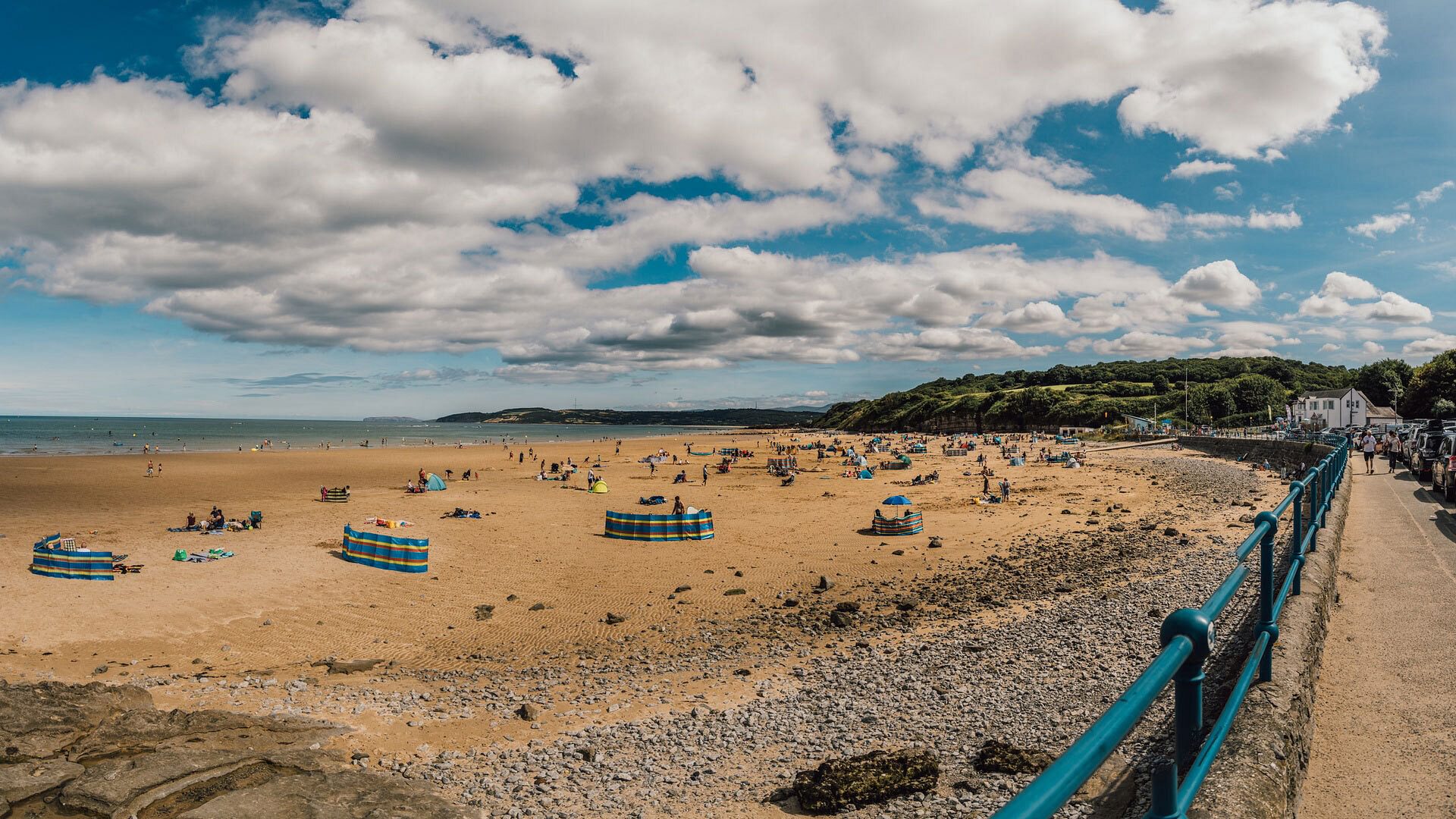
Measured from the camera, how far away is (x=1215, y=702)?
24.1ft

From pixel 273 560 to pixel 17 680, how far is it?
9357mm

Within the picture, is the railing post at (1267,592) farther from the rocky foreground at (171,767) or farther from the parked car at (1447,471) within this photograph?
the parked car at (1447,471)

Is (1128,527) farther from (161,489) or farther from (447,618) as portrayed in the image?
(161,489)

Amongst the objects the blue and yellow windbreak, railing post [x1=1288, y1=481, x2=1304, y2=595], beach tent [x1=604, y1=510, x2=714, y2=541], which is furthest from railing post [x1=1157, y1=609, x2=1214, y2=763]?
beach tent [x1=604, y1=510, x2=714, y2=541]

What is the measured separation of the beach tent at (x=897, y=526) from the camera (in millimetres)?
24625

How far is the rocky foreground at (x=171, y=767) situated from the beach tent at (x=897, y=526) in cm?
1843

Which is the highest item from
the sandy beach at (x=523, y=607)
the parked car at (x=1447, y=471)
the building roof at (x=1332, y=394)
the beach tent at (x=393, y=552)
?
the building roof at (x=1332, y=394)

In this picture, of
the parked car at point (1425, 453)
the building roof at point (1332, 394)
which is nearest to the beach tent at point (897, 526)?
the parked car at point (1425, 453)

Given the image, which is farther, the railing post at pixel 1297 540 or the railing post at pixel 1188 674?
the railing post at pixel 1297 540

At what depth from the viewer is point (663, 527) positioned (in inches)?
976

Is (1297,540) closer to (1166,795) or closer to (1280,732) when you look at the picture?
(1280,732)

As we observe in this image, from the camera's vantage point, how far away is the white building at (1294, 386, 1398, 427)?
253 ft

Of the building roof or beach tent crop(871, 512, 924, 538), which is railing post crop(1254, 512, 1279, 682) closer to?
Result: beach tent crop(871, 512, 924, 538)

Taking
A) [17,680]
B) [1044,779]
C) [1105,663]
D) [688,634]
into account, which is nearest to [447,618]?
[688,634]
